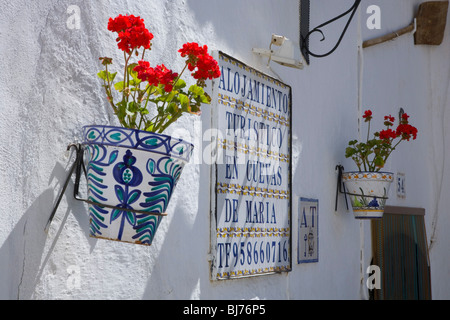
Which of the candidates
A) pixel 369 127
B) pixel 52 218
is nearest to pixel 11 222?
pixel 52 218

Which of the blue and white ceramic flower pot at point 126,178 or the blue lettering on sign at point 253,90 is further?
the blue lettering on sign at point 253,90

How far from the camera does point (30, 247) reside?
1.88m

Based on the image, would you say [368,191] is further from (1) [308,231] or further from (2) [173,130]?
(2) [173,130]

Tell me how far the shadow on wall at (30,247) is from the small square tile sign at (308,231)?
1.76 metres

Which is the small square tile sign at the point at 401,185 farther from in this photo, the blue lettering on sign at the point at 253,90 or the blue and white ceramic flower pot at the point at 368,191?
the blue lettering on sign at the point at 253,90

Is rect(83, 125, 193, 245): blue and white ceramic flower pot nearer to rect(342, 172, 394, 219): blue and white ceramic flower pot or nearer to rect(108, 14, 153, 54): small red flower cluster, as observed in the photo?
rect(108, 14, 153, 54): small red flower cluster

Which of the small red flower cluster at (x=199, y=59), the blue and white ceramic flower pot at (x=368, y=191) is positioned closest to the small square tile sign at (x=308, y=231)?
the blue and white ceramic flower pot at (x=368, y=191)

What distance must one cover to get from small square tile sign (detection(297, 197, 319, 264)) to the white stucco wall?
57 millimetres

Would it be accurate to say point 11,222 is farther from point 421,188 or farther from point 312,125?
point 421,188

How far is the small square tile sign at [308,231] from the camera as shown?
349 centimetres

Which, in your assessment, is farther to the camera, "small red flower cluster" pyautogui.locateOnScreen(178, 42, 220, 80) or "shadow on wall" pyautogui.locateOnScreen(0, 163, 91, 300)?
"small red flower cluster" pyautogui.locateOnScreen(178, 42, 220, 80)

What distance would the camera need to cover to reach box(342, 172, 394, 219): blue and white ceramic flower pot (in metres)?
3.93

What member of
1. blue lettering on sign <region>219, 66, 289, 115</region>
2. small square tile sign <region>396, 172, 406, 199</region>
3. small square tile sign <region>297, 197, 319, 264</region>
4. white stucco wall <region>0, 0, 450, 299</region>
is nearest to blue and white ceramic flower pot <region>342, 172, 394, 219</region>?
white stucco wall <region>0, 0, 450, 299</region>

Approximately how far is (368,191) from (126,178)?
8.03 ft
